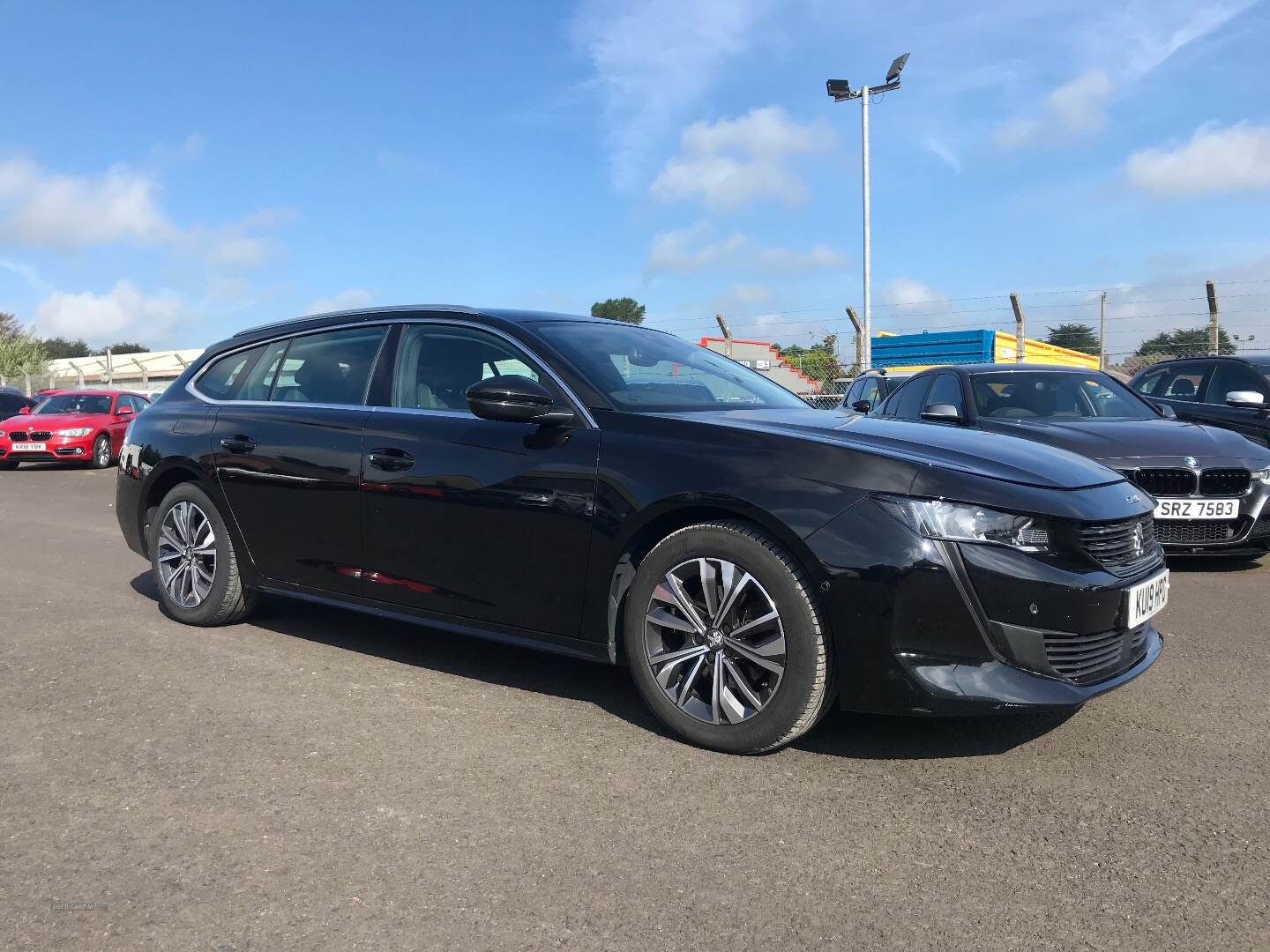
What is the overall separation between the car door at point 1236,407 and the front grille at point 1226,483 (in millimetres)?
2655

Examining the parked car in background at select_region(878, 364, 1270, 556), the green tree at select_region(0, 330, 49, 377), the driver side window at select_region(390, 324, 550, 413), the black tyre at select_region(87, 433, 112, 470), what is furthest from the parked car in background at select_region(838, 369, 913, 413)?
the green tree at select_region(0, 330, 49, 377)

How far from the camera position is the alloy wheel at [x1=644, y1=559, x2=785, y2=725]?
3455 mm

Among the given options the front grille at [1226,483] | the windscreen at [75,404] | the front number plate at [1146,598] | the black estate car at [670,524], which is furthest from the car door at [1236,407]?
the windscreen at [75,404]

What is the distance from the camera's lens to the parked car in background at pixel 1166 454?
6.84 m

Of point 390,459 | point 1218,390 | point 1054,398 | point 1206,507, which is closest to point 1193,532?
point 1206,507

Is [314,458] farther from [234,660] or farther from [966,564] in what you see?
[966,564]

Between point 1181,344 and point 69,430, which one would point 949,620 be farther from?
point 69,430

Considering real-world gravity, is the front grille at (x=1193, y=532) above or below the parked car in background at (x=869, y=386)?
below

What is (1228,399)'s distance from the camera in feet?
28.9

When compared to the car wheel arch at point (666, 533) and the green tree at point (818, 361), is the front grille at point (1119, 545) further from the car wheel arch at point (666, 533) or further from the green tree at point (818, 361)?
the green tree at point (818, 361)

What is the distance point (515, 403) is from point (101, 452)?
17.6 meters

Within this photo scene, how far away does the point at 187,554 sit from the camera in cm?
538

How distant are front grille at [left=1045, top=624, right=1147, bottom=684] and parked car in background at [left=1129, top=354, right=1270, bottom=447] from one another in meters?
6.37

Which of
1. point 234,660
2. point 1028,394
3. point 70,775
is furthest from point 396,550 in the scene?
point 1028,394
